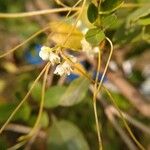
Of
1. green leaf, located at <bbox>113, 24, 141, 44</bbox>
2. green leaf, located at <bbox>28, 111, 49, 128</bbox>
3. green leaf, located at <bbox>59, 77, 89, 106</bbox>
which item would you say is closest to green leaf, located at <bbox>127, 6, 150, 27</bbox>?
green leaf, located at <bbox>113, 24, 141, 44</bbox>

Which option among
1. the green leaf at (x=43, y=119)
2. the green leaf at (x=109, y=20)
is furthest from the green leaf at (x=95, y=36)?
the green leaf at (x=43, y=119)

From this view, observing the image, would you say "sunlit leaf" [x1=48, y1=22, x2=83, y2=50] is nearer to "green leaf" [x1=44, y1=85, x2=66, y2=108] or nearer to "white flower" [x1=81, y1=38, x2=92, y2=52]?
"white flower" [x1=81, y1=38, x2=92, y2=52]

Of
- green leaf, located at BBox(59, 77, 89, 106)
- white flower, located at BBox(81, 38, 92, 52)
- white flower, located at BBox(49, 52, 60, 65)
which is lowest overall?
white flower, located at BBox(49, 52, 60, 65)

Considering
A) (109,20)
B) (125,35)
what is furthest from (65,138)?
(109,20)

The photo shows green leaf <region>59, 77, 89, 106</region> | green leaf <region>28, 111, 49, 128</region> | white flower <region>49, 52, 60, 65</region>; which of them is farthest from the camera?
green leaf <region>28, 111, 49, 128</region>

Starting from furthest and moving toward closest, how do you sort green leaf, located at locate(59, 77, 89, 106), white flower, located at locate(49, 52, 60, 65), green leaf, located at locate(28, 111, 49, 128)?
green leaf, located at locate(28, 111, 49, 128) < green leaf, located at locate(59, 77, 89, 106) < white flower, located at locate(49, 52, 60, 65)

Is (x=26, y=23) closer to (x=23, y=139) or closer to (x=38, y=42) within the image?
(x=38, y=42)
